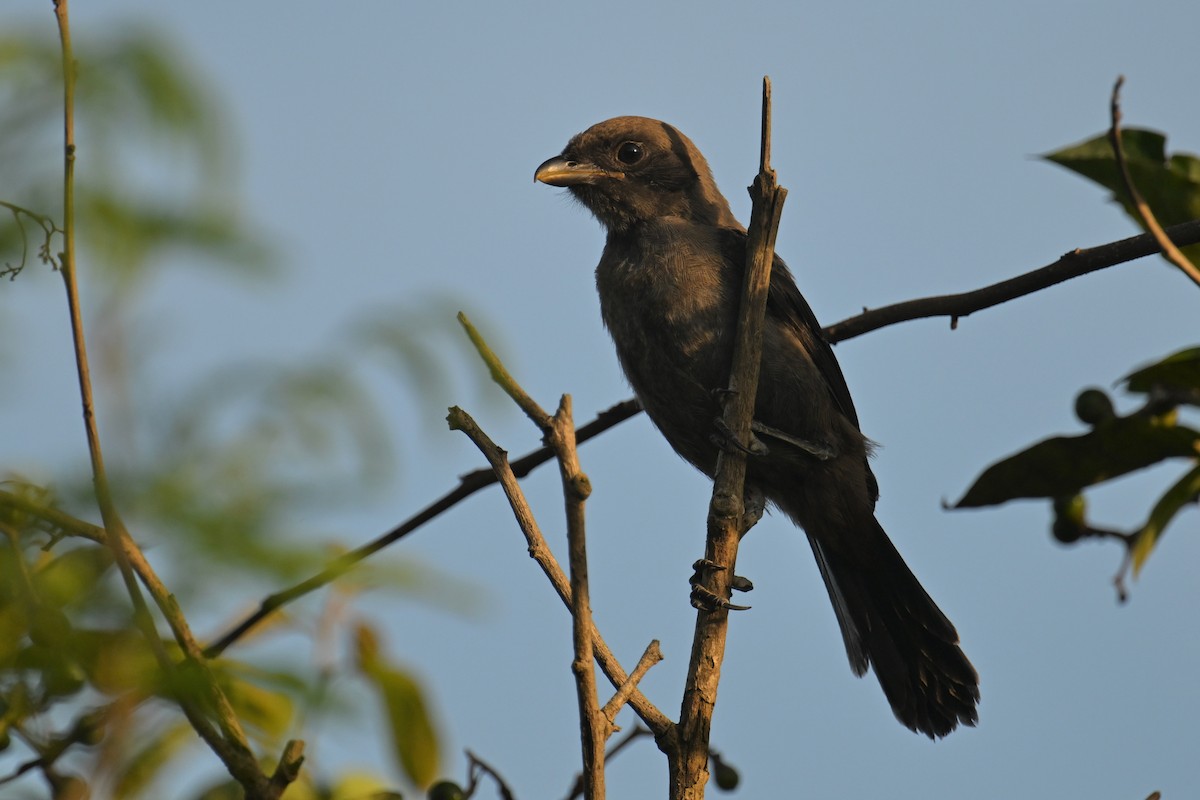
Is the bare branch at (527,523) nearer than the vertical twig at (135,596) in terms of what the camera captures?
No

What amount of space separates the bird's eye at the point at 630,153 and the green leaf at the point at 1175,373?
13.4 feet

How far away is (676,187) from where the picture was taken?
6.05 meters

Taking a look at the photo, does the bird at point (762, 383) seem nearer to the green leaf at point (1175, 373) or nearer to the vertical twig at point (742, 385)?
the vertical twig at point (742, 385)

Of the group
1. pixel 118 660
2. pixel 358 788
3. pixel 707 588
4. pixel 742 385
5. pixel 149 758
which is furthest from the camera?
pixel 742 385

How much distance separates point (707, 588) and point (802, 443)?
1.93 metres

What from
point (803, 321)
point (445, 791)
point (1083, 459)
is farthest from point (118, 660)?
point (803, 321)

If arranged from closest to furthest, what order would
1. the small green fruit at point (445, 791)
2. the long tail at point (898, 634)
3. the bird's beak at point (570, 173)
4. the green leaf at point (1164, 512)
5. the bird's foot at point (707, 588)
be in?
the green leaf at point (1164, 512) < the small green fruit at point (445, 791) < the bird's foot at point (707, 588) < the long tail at point (898, 634) < the bird's beak at point (570, 173)

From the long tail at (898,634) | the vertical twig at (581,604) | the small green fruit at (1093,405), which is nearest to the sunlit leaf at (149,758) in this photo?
the vertical twig at (581,604)

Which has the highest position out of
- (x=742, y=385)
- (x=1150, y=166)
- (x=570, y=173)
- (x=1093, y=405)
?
(x=570, y=173)

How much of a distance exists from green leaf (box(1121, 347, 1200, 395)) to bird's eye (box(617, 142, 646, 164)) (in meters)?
4.08

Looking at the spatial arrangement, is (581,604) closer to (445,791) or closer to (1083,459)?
(1083,459)

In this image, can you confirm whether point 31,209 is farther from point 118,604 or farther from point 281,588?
point 281,588

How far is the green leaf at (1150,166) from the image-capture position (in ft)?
9.25

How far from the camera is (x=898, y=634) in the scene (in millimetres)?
5762
